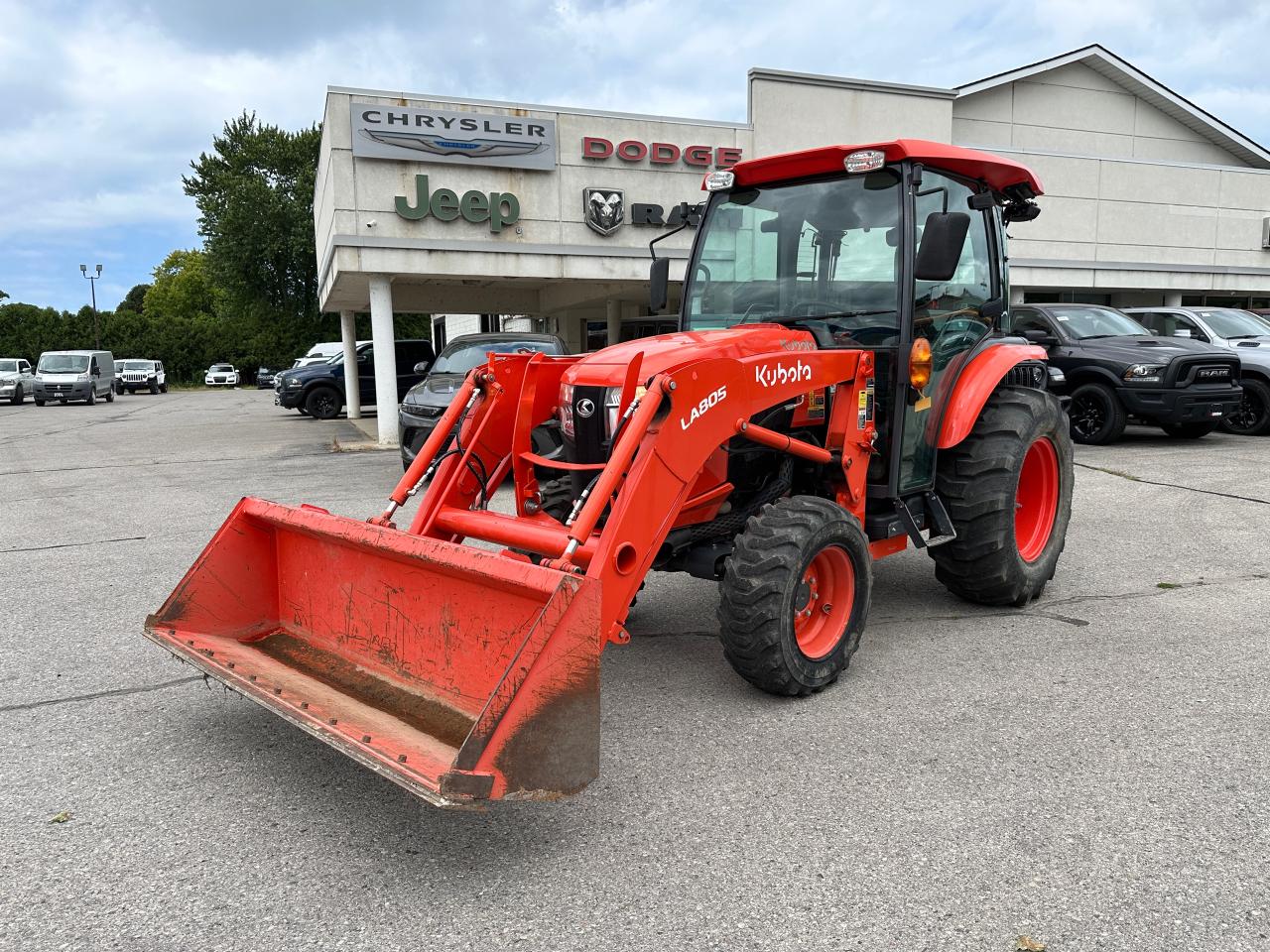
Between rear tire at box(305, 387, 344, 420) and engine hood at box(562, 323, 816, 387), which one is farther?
rear tire at box(305, 387, 344, 420)

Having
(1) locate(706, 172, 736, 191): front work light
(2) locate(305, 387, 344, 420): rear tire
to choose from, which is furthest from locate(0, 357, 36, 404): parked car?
(1) locate(706, 172, 736, 191): front work light

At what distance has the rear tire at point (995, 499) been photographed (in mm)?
4977

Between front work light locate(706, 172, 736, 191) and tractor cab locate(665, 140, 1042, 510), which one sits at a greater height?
front work light locate(706, 172, 736, 191)

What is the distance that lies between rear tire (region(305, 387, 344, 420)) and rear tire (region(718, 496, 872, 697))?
67.7ft

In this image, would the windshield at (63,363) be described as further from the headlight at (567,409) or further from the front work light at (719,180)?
the headlight at (567,409)

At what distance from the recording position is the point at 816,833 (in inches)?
Answer: 119

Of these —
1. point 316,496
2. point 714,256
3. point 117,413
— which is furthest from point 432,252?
point 117,413

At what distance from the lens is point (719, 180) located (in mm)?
5094

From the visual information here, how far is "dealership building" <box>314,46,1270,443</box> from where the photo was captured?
14.6 metres

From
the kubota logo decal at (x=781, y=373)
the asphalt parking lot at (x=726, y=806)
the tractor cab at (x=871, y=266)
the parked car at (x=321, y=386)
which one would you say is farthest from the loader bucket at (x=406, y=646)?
the parked car at (x=321, y=386)

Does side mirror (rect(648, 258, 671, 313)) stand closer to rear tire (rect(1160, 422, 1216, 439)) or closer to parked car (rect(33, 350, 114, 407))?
rear tire (rect(1160, 422, 1216, 439))

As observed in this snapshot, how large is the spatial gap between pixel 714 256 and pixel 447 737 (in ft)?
10.1

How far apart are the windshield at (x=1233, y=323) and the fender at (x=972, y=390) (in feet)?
35.7

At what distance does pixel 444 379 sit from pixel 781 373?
26.0 feet
